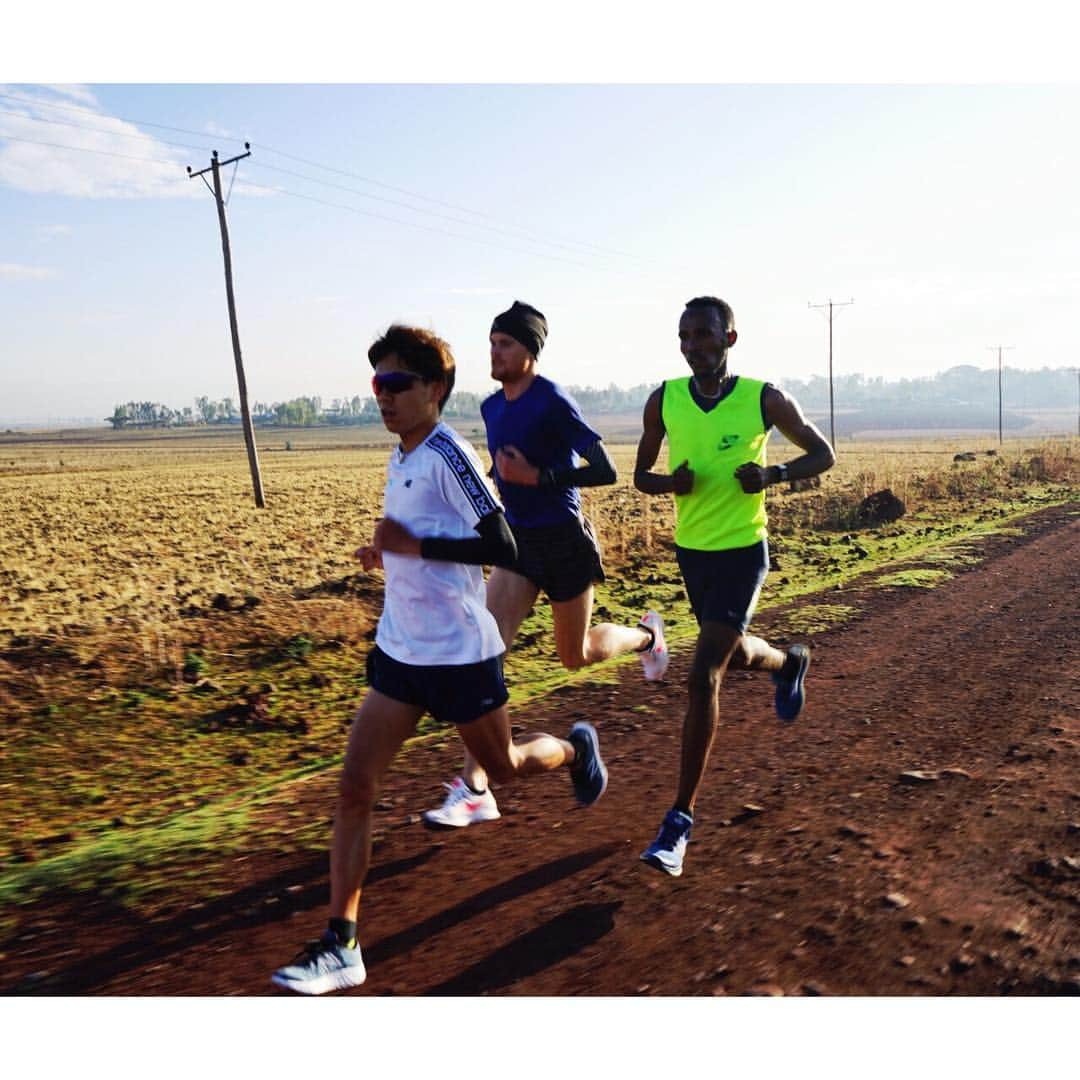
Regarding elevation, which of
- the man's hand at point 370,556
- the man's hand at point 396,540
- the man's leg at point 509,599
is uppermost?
the man's hand at point 396,540

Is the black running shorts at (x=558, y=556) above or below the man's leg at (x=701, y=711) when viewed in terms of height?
above

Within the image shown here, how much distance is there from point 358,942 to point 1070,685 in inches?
206

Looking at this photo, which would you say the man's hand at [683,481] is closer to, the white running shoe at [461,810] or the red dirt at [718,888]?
the red dirt at [718,888]

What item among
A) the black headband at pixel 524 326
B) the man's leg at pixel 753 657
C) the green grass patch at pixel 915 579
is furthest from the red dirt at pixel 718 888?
the green grass patch at pixel 915 579

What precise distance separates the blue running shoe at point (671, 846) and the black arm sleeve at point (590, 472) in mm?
1515

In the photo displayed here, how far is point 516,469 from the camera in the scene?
429cm

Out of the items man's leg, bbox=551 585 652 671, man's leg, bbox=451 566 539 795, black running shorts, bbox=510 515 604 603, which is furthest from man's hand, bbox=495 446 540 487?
man's leg, bbox=551 585 652 671

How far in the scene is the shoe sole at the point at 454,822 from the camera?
4.45m

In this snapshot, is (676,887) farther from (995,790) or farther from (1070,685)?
(1070,685)

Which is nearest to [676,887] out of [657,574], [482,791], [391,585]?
[482,791]

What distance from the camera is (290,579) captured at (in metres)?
13.0

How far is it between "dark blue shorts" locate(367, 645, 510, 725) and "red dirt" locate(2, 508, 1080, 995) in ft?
2.56

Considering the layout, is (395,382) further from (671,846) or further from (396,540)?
(671,846)

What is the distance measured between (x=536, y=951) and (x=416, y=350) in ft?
6.55
